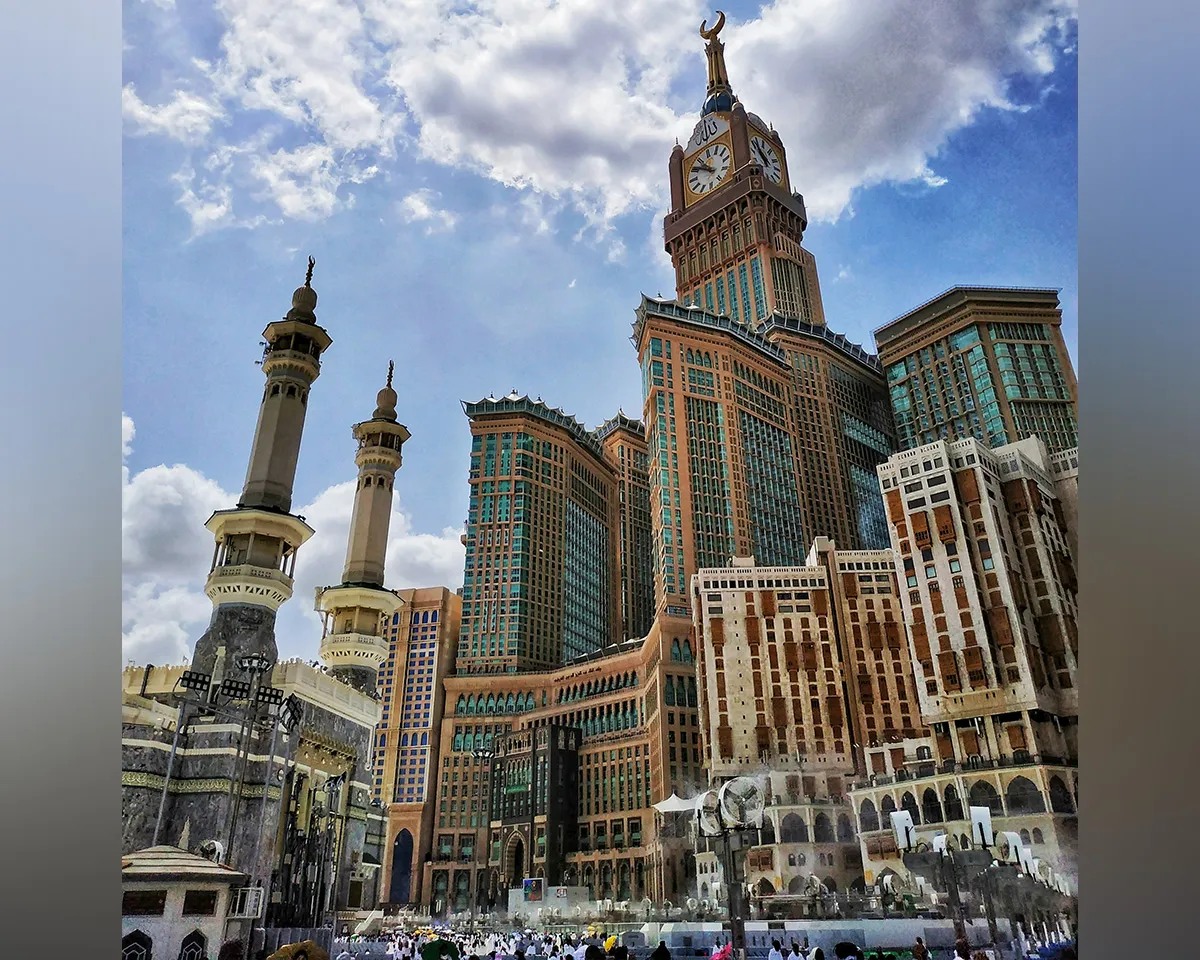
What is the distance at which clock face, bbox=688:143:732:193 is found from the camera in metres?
110

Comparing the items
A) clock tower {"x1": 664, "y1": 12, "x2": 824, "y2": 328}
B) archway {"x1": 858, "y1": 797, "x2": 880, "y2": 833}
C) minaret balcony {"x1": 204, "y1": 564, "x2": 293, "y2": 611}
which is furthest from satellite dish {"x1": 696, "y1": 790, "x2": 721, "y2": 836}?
clock tower {"x1": 664, "y1": 12, "x2": 824, "y2": 328}

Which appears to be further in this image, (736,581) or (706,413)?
(706,413)

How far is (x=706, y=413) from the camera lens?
269ft

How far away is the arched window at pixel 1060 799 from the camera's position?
3988 centimetres

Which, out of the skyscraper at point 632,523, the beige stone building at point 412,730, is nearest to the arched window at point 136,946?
the beige stone building at point 412,730

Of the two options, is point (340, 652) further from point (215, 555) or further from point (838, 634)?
point (838, 634)

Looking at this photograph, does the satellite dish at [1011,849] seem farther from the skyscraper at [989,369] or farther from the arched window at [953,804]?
the skyscraper at [989,369]

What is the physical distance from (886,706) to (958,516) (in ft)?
63.7

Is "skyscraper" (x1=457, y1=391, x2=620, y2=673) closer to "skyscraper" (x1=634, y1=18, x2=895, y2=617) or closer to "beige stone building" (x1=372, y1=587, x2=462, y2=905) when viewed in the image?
"beige stone building" (x1=372, y1=587, x2=462, y2=905)

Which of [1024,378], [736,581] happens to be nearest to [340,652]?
[736,581]

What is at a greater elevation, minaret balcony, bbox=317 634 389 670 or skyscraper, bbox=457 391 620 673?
skyscraper, bbox=457 391 620 673

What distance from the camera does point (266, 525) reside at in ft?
128

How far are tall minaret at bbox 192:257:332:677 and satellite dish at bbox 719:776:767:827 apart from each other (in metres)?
24.5

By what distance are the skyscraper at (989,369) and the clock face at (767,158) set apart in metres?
32.0
